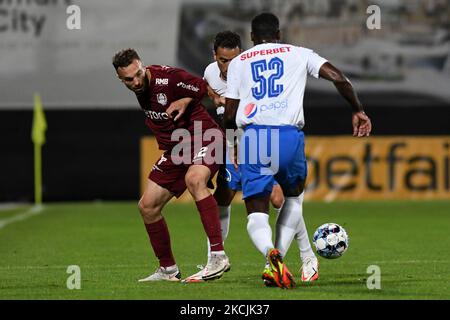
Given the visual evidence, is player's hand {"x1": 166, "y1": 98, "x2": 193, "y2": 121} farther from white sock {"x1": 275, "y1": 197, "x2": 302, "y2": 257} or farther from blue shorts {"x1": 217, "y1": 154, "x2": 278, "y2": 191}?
white sock {"x1": 275, "y1": 197, "x2": 302, "y2": 257}

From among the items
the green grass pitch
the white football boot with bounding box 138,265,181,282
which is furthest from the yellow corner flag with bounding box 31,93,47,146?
the white football boot with bounding box 138,265,181,282

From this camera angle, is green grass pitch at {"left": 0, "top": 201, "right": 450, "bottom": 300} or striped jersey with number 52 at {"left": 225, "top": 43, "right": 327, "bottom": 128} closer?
green grass pitch at {"left": 0, "top": 201, "right": 450, "bottom": 300}

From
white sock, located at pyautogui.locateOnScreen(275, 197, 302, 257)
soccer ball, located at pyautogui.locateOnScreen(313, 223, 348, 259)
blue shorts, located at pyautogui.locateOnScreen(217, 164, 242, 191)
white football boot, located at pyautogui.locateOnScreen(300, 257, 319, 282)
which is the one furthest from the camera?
blue shorts, located at pyautogui.locateOnScreen(217, 164, 242, 191)

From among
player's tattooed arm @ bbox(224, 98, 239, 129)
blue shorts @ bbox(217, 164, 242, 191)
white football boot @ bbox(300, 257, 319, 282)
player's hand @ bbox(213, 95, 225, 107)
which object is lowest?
white football boot @ bbox(300, 257, 319, 282)

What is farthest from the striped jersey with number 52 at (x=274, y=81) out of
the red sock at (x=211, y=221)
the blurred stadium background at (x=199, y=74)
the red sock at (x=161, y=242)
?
the blurred stadium background at (x=199, y=74)

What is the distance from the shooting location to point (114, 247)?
13.1 metres

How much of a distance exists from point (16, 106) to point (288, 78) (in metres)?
14.4

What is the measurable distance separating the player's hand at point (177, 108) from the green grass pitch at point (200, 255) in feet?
4.40

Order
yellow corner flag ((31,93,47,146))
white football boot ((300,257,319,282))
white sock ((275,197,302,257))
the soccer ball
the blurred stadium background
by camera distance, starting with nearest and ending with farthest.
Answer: white sock ((275,197,302,257)), white football boot ((300,257,319,282)), the soccer ball, yellow corner flag ((31,93,47,146)), the blurred stadium background

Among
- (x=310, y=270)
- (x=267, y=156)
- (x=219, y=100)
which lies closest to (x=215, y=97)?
(x=219, y=100)

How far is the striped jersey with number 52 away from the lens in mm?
8539

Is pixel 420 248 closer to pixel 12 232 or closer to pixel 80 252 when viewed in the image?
pixel 80 252

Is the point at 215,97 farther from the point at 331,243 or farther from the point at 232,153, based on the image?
the point at 331,243

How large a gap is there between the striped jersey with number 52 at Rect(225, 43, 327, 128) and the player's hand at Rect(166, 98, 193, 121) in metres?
0.66
